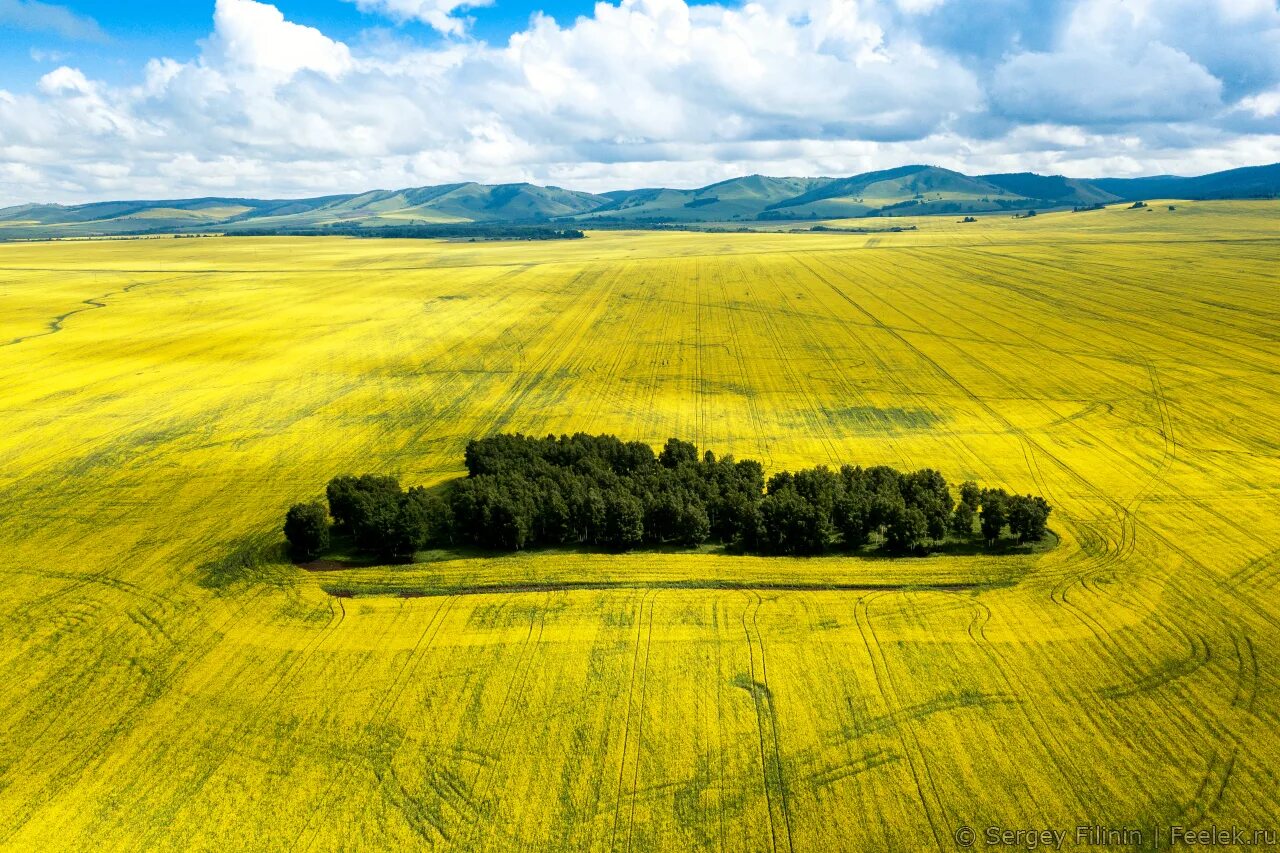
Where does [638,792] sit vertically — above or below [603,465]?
below

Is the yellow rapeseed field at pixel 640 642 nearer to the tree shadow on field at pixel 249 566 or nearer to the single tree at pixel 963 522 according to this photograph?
the tree shadow on field at pixel 249 566

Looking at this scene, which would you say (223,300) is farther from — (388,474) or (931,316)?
(931,316)

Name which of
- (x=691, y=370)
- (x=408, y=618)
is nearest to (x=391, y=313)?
(x=691, y=370)

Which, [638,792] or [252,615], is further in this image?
[252,615]

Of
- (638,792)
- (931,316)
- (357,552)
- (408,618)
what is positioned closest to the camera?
(638,792)

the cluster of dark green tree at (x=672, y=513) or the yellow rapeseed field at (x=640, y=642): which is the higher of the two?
the cluster of dark green tree at (x=672, y=513)

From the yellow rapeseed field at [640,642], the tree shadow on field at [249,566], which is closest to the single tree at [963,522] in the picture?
the yellow rapeseed field at [640,642]
